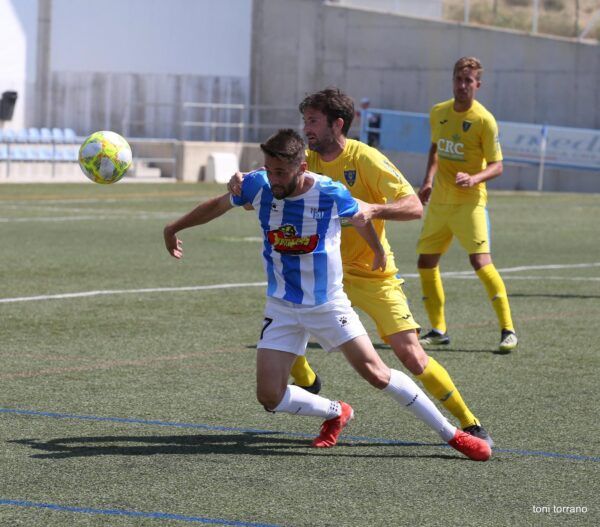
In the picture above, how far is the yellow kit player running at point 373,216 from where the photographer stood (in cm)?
716

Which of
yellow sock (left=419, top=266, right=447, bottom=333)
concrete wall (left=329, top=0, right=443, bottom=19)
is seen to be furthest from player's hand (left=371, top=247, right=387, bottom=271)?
concrete wall (left=329, top=0, right=443, bottom=19)

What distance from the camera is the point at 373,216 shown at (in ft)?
23.1

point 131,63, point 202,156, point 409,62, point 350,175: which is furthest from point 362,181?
point 131,63

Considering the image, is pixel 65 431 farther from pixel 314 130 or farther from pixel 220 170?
pixel 220 170

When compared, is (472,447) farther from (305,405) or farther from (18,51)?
(18,51)

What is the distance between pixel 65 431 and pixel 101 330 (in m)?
3.81

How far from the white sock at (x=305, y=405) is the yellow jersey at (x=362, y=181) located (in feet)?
2.93

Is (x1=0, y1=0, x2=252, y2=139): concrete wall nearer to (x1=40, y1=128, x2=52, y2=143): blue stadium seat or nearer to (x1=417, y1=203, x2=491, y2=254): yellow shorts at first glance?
(x1=40, y1=128, x2=52, y2=143): blue stadium seat

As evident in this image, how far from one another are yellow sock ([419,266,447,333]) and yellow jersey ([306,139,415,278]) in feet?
10.5

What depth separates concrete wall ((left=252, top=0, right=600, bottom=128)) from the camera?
39.9 m

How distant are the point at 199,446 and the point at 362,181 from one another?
1.84 m

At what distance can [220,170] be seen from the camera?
3847cm

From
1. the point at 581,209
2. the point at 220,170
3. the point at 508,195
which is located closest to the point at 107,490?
the point at 581,209

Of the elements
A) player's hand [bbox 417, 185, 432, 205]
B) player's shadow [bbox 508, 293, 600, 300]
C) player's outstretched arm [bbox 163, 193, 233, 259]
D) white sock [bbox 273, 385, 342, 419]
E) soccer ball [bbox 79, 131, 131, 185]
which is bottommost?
player's shadow [bbox 508, 293, 600, 300]
